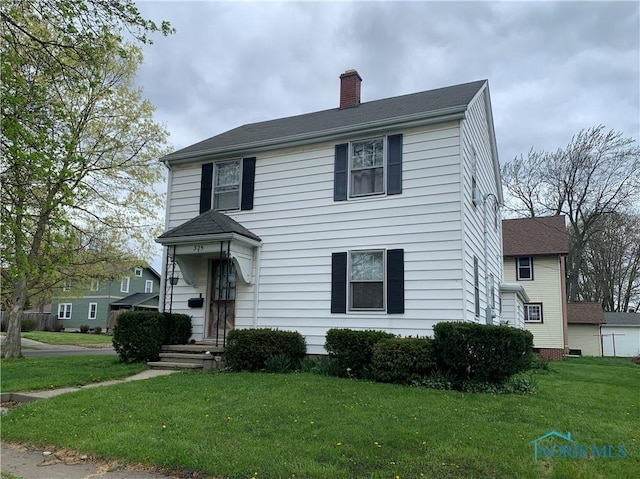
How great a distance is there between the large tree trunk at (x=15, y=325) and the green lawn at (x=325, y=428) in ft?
31.8

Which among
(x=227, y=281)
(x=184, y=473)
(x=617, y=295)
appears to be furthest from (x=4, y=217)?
(x=617, y=295)

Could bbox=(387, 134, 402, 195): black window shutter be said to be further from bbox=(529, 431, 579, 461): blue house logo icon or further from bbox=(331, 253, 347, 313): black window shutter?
bbox=(529, 431, 579, 461): blue house logo icon

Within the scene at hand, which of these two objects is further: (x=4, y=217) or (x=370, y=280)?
(x=370, y=280)

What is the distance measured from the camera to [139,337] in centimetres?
1076

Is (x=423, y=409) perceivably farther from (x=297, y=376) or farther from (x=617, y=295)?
(x=617, y=295)

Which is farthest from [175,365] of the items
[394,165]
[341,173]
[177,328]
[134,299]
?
[134,299]

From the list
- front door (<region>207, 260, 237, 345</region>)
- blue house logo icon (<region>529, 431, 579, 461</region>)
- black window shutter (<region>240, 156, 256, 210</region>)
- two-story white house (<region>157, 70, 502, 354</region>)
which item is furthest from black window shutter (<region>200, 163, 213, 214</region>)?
blue house logo icon (<region>529, 431, 579, 461</region>)

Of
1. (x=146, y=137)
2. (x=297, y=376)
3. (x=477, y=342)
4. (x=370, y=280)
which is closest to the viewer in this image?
(x=477, y=342)

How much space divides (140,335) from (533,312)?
21407 mm

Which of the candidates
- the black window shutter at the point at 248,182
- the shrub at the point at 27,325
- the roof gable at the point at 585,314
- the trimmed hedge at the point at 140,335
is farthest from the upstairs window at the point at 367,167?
the shrub at the point at 27,325

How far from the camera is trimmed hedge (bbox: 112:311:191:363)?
10.8 meters

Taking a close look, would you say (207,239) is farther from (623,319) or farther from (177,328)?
(623,319)

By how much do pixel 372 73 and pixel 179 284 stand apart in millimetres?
9420

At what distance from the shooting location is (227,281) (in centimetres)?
1190
